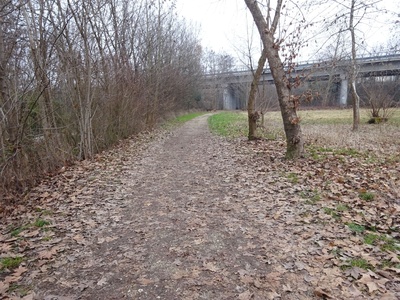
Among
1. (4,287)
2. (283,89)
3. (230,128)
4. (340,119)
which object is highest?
(283,89)

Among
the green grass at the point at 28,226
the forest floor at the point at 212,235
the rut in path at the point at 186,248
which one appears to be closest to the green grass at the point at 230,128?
the forest floor at the point at 212,235

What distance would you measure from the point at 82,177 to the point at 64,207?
2.04 meters

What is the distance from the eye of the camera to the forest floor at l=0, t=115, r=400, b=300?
9.00 ft

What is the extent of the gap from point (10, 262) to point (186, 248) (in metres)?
2.25

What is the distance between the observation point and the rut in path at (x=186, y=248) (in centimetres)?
272

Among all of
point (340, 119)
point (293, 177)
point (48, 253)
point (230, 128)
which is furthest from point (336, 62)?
point (340, 119)

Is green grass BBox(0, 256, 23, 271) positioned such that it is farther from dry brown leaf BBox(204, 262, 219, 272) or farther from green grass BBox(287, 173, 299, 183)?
green grass BBox(287, 173, 299, 183)

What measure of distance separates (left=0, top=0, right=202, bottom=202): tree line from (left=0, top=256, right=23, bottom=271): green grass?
292cm

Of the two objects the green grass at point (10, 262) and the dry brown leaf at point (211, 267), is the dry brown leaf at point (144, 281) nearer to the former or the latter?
the dry brown leaf at point (211, 267)

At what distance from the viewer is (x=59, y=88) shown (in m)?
8.16

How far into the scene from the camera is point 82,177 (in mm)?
6895

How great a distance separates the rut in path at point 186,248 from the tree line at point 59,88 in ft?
8.15

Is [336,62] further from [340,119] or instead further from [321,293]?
[340,119]

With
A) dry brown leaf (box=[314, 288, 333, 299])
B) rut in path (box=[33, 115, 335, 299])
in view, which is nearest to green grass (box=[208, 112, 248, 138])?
rut in path (box=[33, 115, 335, 299])
